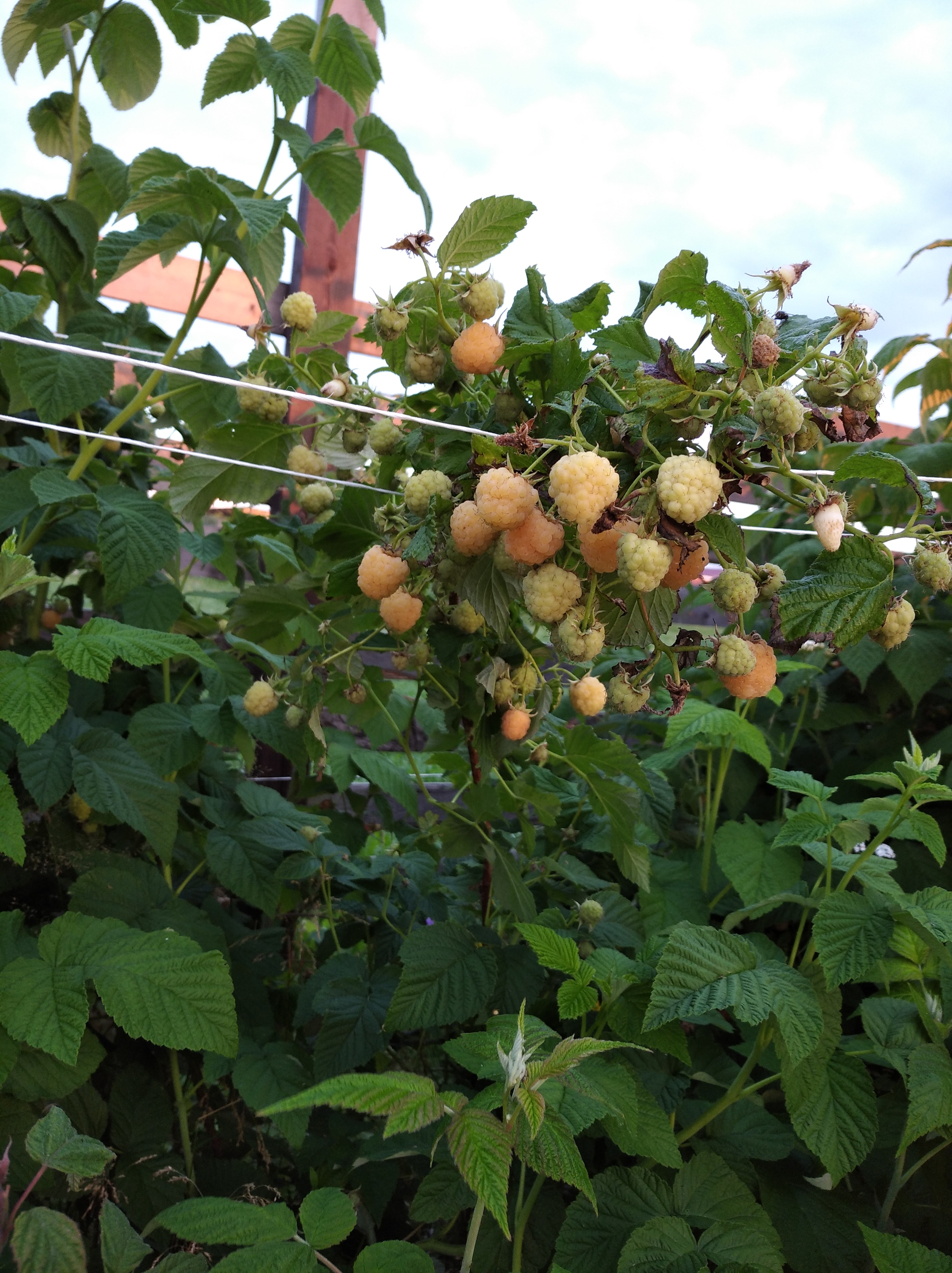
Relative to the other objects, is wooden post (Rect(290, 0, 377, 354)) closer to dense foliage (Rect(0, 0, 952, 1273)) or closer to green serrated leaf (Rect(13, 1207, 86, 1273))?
dense foliage (Rect(0, 0, 952, 1273))

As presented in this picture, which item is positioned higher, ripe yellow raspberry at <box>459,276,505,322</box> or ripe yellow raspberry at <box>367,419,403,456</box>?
ripe yellow raspberry at <box>459,276,505,322</box>

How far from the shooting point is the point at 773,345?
54cm

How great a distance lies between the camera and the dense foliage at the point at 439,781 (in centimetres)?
57

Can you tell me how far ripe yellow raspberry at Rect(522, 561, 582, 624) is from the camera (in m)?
0.57

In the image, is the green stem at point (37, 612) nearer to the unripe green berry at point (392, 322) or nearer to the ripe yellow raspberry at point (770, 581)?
the unripe green berry at point (392, 322)

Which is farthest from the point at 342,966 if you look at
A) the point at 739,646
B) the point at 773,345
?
the point at 773,345

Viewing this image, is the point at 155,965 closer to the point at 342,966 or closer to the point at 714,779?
the point at 342,966

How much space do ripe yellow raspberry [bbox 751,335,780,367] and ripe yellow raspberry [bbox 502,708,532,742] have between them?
14.0 inches

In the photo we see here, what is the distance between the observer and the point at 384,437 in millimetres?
756

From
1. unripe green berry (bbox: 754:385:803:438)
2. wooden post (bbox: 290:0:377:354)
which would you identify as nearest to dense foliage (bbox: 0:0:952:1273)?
unripe green berry (bbox: 754:385:803:438)

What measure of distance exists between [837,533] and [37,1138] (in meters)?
0.58

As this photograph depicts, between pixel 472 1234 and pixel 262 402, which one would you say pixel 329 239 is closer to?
pixel 262 402

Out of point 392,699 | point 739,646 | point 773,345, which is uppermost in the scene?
point 773,345

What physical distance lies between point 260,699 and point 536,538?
408 millimetres
